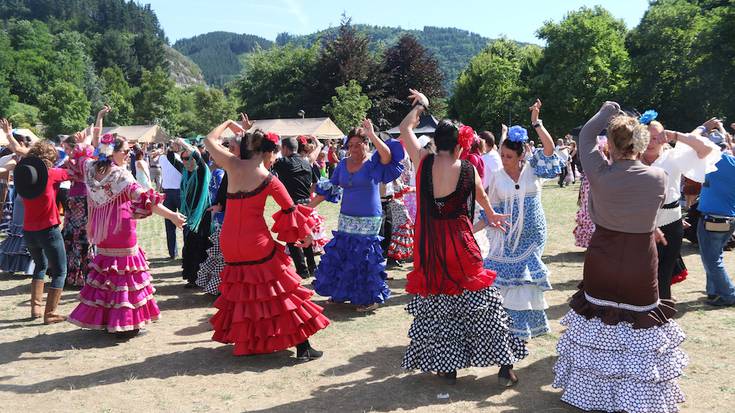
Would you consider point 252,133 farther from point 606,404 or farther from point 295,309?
point 606,404

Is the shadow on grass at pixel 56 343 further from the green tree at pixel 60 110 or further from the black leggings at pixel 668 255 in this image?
the green tree at pixel 60 110

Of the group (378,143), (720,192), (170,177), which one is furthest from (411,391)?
(170,177)

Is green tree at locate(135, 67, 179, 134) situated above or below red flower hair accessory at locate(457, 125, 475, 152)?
above

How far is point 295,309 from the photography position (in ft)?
18.8

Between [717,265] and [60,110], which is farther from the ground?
[60,110]

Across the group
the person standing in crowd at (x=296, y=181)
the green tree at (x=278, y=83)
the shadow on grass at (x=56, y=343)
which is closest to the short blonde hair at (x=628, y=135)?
the shadow on grass at (x=56, y=343)

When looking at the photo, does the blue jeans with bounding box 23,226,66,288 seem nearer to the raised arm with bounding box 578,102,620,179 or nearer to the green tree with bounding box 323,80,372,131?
the raised arm with bounding box 578,102,620,179

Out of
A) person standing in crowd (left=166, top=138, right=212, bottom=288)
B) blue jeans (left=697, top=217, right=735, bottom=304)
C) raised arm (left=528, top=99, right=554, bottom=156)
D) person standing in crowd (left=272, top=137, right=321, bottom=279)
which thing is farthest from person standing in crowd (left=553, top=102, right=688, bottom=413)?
person standing in crowd (left=166, top=138, right=212, bottom=288)

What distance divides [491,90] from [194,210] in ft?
180

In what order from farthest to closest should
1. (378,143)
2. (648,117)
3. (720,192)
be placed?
(720,192), (378,143), (648,117)

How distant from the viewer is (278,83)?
2601 inches

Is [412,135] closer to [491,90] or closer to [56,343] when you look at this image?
[56,343]

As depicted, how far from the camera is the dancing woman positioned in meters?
5.54

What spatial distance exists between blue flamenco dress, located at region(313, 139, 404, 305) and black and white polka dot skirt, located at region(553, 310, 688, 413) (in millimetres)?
3269
